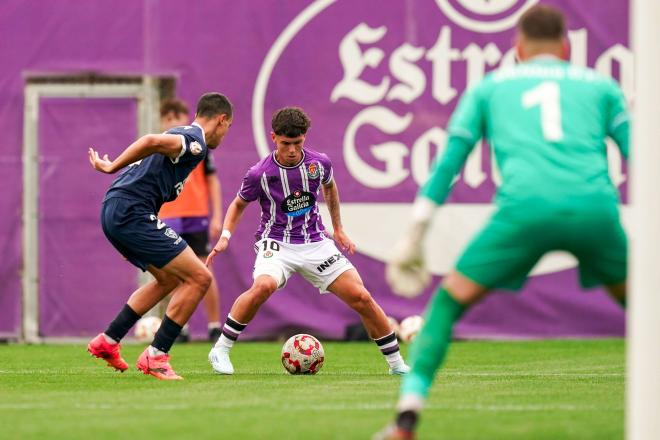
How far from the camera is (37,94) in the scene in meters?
13.7

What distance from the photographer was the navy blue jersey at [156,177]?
9.01 meters

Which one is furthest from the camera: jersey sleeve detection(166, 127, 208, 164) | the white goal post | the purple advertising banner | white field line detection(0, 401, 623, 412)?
the purple advertising banner

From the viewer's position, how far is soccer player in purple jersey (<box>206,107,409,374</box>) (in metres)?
9.38

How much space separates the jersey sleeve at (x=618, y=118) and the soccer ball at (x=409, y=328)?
7.45m

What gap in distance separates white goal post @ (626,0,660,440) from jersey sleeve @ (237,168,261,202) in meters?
4.80

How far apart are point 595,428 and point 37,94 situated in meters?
9.14

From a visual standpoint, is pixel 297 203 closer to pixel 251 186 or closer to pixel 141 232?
pixel 251 186

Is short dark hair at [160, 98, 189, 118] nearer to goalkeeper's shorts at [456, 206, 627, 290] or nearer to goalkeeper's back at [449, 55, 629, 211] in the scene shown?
goalkeeper's back at [449, 55, 629, 211]

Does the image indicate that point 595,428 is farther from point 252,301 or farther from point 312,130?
point 312,130

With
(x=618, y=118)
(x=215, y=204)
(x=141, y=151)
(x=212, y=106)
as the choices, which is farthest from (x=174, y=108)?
(x=618, y=118)

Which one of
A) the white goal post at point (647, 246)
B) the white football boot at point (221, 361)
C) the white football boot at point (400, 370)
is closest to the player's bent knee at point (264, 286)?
the white football boot at point (221, 361)

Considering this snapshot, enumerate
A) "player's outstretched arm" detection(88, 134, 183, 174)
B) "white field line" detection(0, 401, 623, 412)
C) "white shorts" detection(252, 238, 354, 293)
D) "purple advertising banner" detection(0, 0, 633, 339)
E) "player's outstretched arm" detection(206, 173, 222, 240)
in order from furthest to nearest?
1. "purple advertising banner" detection(0, 0, 633, 339)
2. "player's outstretched arm" detection(206, 173, 222, 240)
3. "white shorts" detection(252, 238, 354, 293)
4. "player's outstretched arm" detection(88, 134, 183, 174)
5. "white field line" detection(0, 401, 623, 412)

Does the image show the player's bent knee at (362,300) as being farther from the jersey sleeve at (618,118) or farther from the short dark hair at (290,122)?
the jersey sleeve at (618,118)

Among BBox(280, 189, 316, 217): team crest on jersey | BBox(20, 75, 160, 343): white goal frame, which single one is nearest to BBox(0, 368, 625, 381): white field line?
BBox(280, 189, 316, 217): team crest on jersey
